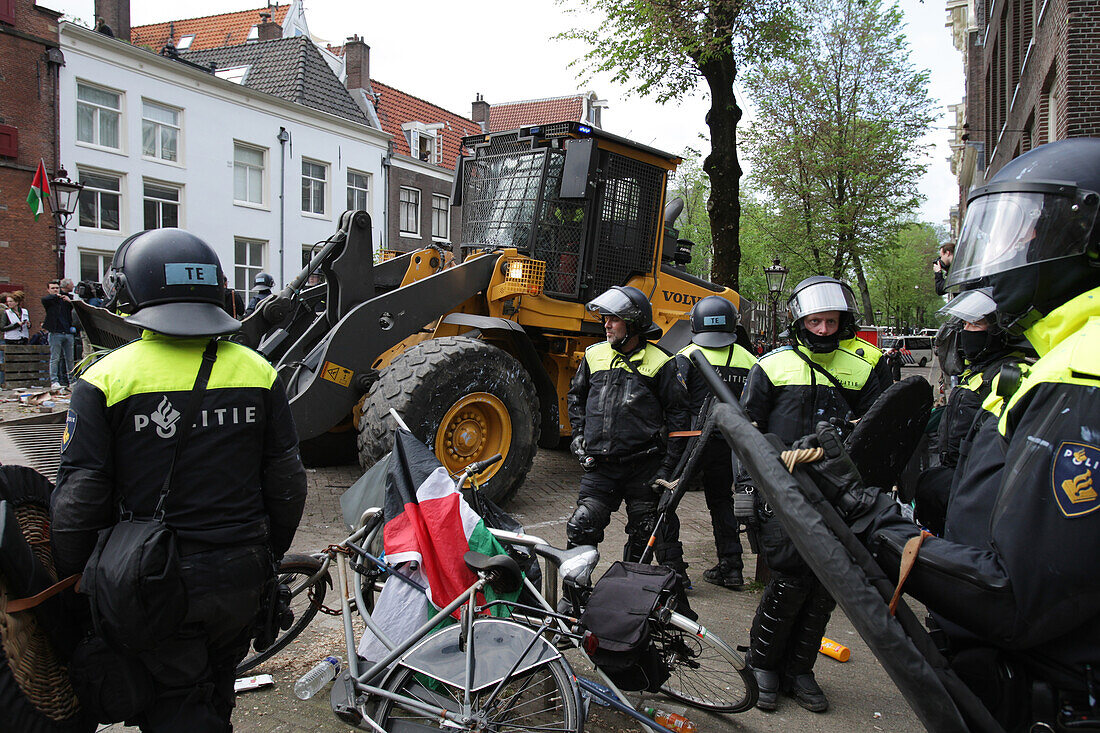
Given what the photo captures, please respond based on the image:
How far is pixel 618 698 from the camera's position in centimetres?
281

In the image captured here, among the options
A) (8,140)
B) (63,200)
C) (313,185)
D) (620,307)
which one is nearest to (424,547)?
(620,307)

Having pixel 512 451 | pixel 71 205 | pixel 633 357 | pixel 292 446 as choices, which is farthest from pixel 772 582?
pixel 71 205

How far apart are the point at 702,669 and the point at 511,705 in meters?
0.95

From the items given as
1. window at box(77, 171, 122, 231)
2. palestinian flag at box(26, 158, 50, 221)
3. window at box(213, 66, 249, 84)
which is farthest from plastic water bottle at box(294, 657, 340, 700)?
window at box(213, 66, 249, 84)

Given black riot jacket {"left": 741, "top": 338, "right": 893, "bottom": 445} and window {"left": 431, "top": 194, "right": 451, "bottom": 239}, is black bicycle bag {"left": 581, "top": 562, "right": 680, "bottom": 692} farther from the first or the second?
window {"left": 431, "top": 194, "right": 451, "bottom": 239}

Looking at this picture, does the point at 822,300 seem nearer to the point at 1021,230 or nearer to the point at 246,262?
the point at 1021,230

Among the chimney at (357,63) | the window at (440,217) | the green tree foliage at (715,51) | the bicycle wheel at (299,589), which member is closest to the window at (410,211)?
the window at (440,217)

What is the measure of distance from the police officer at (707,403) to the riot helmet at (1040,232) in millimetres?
2825

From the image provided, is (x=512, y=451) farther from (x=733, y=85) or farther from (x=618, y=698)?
(x=733, y=85)

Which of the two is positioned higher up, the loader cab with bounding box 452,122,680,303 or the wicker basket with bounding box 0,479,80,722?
the loader cab with bounding box 452,122,680,303

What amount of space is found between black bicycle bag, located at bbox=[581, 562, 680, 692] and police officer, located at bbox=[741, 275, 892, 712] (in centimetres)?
75

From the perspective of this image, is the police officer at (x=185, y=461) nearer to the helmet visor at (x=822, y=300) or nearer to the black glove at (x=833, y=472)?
the black glove at (x=833, y=472)

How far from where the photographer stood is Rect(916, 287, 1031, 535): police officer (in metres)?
2.57

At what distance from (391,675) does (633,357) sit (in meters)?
2.50
